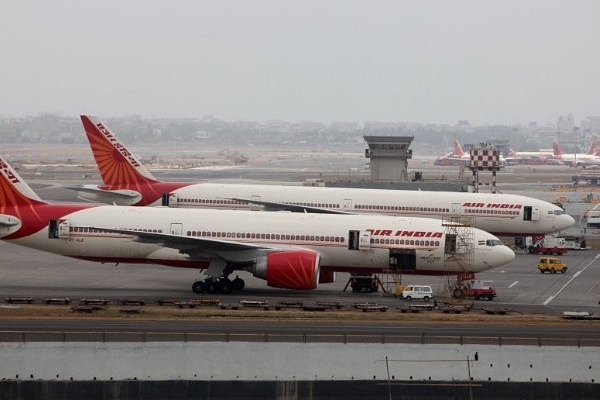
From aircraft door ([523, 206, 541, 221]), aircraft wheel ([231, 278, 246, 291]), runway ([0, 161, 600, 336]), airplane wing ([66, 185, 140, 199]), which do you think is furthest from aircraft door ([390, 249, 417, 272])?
airplane wing ([66, 185, 140, 199])

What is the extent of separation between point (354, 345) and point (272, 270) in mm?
15178

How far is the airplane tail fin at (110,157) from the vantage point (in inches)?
3268

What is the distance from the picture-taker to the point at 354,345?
42.1 m

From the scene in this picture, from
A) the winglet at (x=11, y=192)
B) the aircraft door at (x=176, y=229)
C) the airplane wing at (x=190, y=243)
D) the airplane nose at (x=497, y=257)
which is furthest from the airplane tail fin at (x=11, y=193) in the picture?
the airplane nose at (x=497, y=257)

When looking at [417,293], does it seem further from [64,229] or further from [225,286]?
[64,229]

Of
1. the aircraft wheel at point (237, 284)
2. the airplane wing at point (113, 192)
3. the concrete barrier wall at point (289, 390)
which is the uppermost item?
the airplane wing at point (113, 192)

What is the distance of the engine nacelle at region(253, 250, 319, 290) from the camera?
5641cm

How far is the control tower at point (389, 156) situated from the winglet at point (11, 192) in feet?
167

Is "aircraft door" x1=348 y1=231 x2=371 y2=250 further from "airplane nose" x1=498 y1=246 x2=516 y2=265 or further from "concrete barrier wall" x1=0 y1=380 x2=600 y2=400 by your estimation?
"concrete barrier wall" x1=0 y1=380 x2=600 y2=400

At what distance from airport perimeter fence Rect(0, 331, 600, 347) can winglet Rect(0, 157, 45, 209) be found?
1817cm

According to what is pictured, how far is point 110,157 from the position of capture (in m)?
83.1

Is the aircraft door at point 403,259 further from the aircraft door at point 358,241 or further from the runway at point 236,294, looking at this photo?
the runway at point 236,294

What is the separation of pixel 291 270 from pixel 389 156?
51.4 m

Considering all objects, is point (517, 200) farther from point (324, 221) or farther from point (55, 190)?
point (55, 190)
